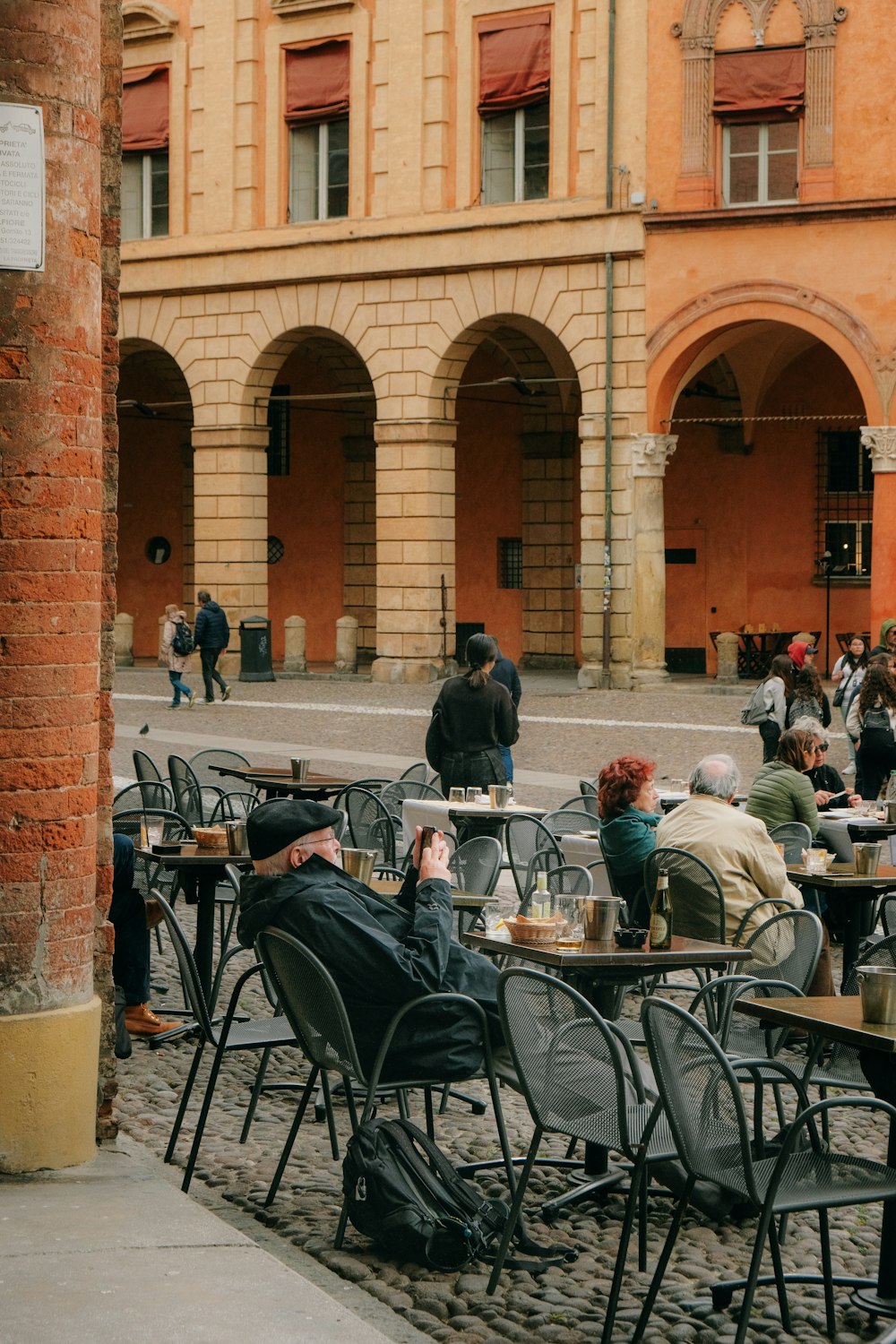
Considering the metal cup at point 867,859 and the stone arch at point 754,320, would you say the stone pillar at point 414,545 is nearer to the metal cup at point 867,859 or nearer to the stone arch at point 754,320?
the stone arch at point 754,320

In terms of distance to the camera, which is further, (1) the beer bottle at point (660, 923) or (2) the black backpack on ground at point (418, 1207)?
(1) the beer bottle at point (660, 923)

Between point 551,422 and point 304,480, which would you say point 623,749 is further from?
point 304,480

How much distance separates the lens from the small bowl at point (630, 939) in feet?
20.2

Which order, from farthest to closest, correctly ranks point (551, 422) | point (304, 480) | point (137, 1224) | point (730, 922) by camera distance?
1. point (304, 480)
2. point (551, 422)
3. point (730, 922)
4. point (137, 1224)

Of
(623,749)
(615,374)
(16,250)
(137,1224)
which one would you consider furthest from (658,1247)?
(615,374)

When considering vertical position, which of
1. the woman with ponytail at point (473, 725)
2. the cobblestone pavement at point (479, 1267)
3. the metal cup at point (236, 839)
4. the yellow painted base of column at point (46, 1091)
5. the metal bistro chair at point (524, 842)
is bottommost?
the cobblestone pavement at point (479, 1267)

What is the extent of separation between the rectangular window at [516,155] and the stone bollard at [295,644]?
706cm

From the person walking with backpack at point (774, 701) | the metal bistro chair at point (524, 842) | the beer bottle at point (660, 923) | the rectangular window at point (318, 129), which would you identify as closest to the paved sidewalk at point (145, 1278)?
the beer bottle at point (660, 923)

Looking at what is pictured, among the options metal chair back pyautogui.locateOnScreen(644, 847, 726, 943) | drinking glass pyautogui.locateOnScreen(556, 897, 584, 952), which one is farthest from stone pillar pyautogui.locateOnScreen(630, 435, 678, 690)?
drinking glass pyautogui.locateOnScreen(556, 897, 584, 952)

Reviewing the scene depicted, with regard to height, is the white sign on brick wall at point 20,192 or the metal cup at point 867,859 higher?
the white sign on brick wall at point 20,192

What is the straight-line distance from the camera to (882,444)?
24.6 m

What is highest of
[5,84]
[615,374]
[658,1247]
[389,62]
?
[389,62]

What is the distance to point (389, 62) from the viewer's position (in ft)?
90.7

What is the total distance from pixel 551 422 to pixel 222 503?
5.57m
